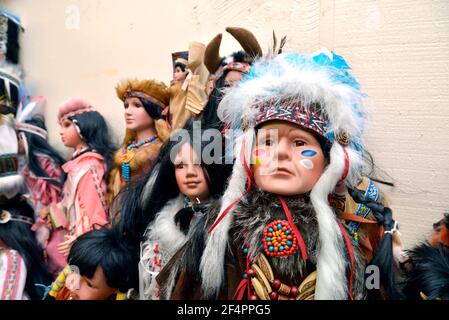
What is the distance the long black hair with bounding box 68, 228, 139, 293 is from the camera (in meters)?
1.57

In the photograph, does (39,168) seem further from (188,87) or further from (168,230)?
(168,230)

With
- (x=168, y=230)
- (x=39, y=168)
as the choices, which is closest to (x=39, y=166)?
(x=39, y=168)

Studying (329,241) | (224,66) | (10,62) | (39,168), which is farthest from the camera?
(10,62)

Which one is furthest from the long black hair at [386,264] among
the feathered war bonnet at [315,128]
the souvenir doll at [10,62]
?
the souvenir doll at [10,62]

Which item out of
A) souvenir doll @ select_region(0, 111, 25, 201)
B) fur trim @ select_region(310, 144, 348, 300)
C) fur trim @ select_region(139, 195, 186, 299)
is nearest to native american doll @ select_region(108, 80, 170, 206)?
fur trim @ select_region(139, 195, 186, 299)

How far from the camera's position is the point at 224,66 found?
5.94 feet

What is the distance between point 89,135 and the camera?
2457 millimetres

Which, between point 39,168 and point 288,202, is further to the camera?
point 39,168

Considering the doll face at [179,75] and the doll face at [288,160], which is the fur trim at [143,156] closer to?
the doll face at [179,75]

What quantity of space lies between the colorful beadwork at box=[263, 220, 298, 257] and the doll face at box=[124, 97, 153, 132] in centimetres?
123

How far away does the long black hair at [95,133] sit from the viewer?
244 cm

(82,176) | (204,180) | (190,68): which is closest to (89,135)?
(82,176)

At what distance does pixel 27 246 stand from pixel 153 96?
117cm

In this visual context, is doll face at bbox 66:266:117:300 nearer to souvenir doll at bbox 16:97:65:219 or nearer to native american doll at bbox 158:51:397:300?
native american doll at bbox 158:51:397:300
